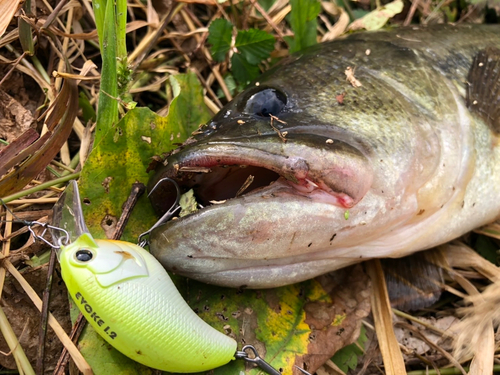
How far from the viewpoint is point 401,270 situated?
2.18 metres

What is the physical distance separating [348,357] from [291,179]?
92 cm

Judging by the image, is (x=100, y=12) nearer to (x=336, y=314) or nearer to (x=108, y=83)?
(x=108, y=83)

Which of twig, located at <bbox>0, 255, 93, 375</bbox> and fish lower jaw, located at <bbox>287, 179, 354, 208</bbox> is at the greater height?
fish lower jaw, located at <bbox>287, 179, 354, 208</bbox>

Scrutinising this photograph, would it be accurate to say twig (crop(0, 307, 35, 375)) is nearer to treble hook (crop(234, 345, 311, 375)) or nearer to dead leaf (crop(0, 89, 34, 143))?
treble hook (crop(234, 345, 311, 375))

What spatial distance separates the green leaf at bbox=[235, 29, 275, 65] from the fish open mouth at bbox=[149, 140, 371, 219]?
92 centimetres

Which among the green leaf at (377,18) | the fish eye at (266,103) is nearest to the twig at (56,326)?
the fish eye at (266,103)

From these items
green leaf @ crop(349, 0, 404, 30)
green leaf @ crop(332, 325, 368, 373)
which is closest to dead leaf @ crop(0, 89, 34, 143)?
green leaf @ crop(332, 325, 368, 373)

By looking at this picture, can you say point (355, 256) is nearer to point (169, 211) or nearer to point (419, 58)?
point (169, 211)

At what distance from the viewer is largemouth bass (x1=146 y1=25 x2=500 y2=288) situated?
1403 millimetres

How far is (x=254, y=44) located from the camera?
7.46ft

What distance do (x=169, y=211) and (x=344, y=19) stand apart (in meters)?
1.84

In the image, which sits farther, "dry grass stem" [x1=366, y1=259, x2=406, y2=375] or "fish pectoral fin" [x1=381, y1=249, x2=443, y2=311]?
"fish pectoral fin" [x1=381, y1=249, x2=443, y2=311]

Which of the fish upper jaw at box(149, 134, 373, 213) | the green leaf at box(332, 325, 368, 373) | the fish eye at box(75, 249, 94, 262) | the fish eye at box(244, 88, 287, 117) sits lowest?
the green leaf at box(332, 325, 368, 373)

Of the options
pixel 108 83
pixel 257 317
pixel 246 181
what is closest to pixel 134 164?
pixel 108 83
